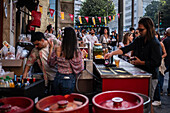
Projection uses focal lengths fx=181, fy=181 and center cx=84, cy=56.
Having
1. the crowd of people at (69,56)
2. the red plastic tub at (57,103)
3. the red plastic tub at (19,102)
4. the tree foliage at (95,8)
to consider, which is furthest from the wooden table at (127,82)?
the tree foliage at (95,8)

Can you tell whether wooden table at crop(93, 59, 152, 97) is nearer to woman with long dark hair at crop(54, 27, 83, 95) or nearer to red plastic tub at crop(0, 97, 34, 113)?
woman with long dark hair at crop(54, 27, 83, 95)

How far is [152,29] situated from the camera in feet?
10.5

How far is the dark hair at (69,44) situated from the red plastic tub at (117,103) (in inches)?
50.6

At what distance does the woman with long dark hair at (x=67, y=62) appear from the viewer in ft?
9.30

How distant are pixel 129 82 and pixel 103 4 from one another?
41351mm

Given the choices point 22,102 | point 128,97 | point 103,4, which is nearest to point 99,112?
point 128,97

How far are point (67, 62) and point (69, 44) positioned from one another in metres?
0.29

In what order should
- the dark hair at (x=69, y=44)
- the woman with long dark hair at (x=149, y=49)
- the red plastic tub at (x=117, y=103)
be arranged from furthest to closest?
1. the woman with long dark hair at (x=149, y=49)
2. the dark hair at (x=69, y=44)
3. the red plastic tub at (x=117, y=103)

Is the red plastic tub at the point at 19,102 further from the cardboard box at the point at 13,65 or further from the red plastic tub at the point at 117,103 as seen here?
the cardboard box at the point at 13,65

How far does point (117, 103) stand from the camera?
1.47 meters

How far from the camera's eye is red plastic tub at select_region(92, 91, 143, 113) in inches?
53.6

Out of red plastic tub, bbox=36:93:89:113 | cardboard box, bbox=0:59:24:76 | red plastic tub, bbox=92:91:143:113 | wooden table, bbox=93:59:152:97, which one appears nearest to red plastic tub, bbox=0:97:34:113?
red plastic tub, bbox=36:93:89:113

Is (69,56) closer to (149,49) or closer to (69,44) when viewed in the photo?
(69,44)

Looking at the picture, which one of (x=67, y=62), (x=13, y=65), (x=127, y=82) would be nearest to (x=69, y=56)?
(x=67, y=62)
